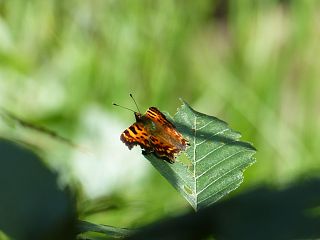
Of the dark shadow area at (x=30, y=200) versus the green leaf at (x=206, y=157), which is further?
the green leaf at (x=206, y=157)

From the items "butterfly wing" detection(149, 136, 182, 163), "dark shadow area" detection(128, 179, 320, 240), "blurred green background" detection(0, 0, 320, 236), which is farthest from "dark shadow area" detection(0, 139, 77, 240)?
"blurred green background" detection(0, 0, 320, 236)

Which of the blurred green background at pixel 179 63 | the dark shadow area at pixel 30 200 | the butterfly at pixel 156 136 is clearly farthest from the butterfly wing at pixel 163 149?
the blurred green background at pixel 179 63

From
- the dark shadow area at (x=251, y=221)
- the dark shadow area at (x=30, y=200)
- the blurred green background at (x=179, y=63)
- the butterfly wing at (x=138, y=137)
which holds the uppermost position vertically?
the blurred green background at (x=179, y=63)

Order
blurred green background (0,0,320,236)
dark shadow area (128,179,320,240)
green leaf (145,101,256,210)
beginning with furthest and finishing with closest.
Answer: blurred green background (0,0,320,236) < green leaf (145,101,256,210) < dark shadow area (128,179,320,240)

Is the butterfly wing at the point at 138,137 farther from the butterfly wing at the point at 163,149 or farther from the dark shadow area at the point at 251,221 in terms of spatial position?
the dark shadow area at the point at 251,221

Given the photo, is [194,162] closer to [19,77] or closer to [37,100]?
[19,77]

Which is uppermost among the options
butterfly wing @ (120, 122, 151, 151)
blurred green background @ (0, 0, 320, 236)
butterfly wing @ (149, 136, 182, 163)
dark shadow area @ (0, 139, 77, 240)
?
blurred green background @ (0, 0, 320, 236)

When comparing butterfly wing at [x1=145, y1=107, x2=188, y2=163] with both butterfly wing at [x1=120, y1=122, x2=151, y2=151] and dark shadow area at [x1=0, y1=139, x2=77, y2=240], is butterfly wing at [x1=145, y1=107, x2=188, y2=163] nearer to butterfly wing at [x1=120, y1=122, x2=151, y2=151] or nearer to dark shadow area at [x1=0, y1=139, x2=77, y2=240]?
butterfly wing at [x1=120, y1=122, x2=151, y2=151]

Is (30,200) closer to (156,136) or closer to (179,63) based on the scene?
(156,136)

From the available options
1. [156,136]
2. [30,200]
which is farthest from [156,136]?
[30,200]
